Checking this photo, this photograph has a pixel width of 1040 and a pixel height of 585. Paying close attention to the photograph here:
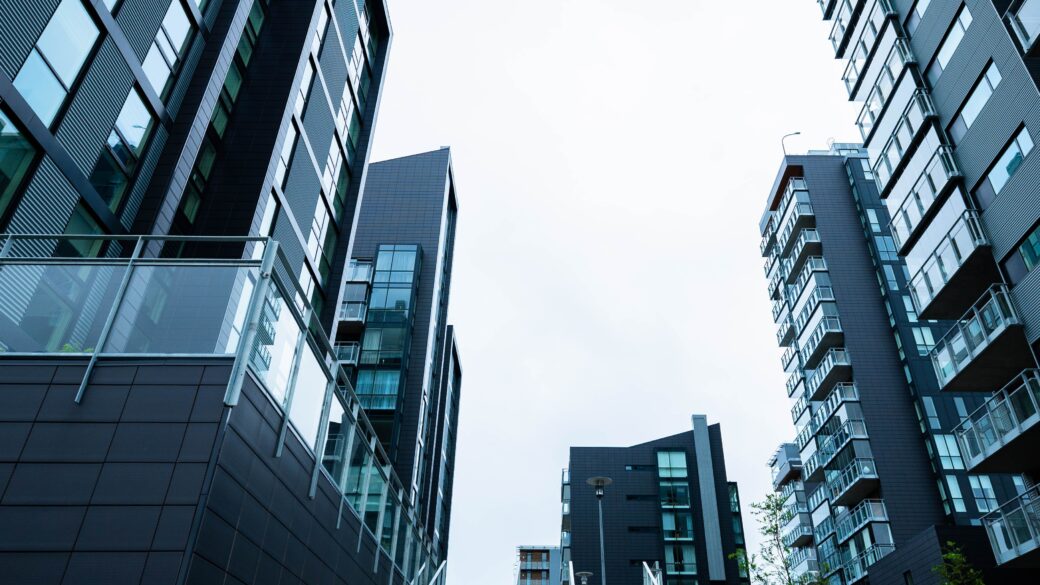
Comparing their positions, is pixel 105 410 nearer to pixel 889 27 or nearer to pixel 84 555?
pixel 84 555

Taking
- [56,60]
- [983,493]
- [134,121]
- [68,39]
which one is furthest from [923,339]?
[56,60]

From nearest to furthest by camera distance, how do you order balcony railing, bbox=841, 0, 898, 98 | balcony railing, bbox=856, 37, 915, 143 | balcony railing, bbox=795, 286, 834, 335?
1. balcony railing, bbox=856, 37, 915, 143
2. balcony railing, bbox=841, 0, 898, 98
3. balcony railing, bbox=795, 286, 834, 335

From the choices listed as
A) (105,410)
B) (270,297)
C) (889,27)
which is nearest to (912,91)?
(889,27)

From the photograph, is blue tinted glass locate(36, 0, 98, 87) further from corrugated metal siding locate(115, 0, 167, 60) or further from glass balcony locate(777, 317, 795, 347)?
glass balcony locate(777, 317, 795, 347)

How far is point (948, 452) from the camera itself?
39125mm

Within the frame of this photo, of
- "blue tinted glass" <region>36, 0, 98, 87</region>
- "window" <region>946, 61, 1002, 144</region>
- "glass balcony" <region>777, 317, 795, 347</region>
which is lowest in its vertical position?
"blue tinted glass" <region>36, 0, 98, 87</region>

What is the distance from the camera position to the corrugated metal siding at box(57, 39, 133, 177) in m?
15.5

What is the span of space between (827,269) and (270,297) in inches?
1747

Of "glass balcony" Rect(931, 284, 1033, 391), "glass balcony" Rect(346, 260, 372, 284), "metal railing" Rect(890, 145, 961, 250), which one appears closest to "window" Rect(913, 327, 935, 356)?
"metal railing" Rect(890, 145, 961, 250)

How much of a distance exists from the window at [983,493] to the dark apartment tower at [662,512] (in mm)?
25870

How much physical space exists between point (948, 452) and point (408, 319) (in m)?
29.7

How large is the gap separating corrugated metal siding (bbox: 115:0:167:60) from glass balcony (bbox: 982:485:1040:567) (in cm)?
2385

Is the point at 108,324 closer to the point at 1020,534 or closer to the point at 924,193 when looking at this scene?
the point at 1020,534

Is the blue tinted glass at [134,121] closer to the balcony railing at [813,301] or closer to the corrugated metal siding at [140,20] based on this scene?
the corrugated metal siding at [140,20]
